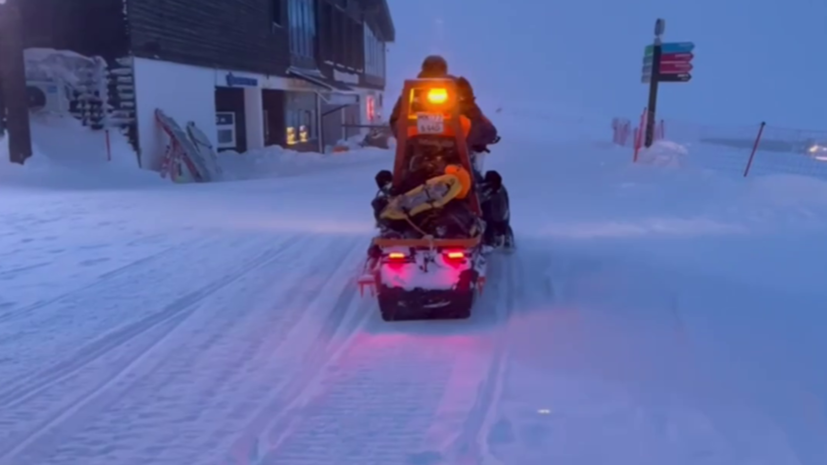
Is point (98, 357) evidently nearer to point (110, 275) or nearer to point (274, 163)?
point (110, 275)

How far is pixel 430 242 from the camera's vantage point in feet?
17.3

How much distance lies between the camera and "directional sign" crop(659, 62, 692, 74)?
16.1m

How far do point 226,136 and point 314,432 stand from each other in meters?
18.4

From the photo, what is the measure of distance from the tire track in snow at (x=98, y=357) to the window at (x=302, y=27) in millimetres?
19658

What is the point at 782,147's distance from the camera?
21344 millimetres

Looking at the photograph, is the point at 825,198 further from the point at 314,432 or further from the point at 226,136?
the point at 226,136

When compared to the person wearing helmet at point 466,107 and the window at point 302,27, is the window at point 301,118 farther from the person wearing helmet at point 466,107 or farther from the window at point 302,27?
the person wearing helmet at point 466,107

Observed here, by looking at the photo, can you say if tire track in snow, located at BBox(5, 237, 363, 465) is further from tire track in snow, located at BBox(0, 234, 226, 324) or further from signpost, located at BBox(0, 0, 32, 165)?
signpost, located at BBox(0, 0, 32, 165)

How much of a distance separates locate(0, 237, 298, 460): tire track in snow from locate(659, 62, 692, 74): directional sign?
1245cm

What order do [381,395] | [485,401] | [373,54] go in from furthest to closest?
1. [373,54]
2. [381,395]
3. [485,401]

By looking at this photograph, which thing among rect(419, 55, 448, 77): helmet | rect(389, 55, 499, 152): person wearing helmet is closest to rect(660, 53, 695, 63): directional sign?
rect(389, 55, 499, 152): person wearing helmet

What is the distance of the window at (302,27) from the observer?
81.5ft

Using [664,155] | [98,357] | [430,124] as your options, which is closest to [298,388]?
[98,357]

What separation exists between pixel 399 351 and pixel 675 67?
43.9 ft
